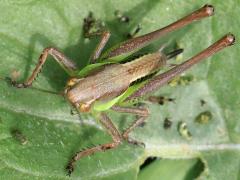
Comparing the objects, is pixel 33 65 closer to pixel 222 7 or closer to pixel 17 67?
pixel 17 67

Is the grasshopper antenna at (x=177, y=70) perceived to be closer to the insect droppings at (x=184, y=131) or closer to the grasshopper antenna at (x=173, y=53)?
the grasshopper antenna at (x=173, y=53)

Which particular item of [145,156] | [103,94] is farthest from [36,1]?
[145,156]

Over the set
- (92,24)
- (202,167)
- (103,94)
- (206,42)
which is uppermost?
(92,24)

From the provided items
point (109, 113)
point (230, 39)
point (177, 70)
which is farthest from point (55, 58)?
point (230, 39)

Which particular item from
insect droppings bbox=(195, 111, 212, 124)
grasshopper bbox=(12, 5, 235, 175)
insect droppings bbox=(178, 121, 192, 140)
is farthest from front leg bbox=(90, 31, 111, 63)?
insect droppings bbox=(195, 111, 212, 124)

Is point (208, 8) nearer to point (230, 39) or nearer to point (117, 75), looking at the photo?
point (230, 39)

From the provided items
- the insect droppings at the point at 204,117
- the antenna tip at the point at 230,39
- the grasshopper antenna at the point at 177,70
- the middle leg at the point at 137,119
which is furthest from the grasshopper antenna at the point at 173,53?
the insect droppings at the point at 204,117
